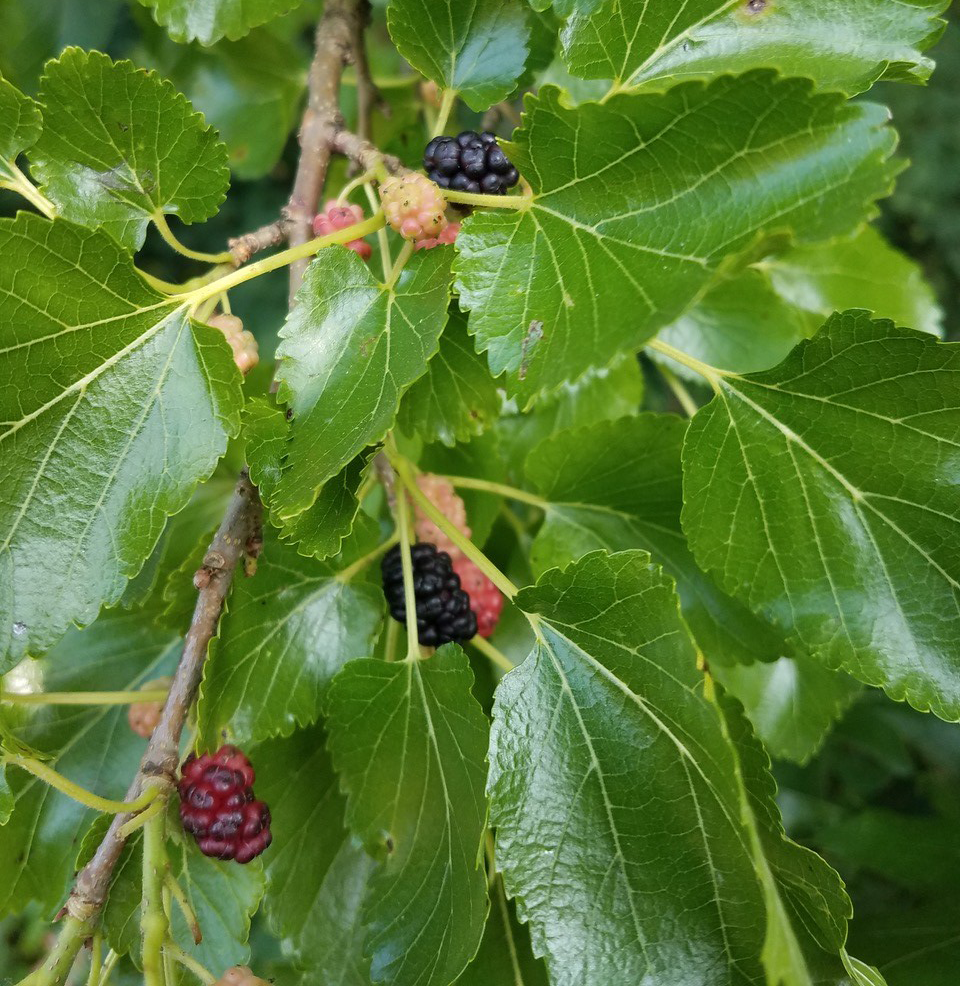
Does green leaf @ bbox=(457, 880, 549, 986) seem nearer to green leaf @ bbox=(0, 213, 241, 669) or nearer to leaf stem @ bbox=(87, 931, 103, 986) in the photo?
leaf stem @ bbox=(87, 931, 103, 986)

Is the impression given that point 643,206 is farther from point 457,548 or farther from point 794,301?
point 794,301

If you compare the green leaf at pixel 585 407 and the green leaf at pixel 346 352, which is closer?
the green leaf at pixel 346 352

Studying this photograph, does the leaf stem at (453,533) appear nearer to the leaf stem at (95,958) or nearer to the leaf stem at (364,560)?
the leaf stem at (364,560)

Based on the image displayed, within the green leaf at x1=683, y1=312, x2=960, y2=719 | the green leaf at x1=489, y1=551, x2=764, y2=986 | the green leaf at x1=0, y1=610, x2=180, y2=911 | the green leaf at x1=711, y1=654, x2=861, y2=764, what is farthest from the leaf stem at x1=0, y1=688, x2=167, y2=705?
the green leaf at x1=711, y1=654, x2=861, y2=764

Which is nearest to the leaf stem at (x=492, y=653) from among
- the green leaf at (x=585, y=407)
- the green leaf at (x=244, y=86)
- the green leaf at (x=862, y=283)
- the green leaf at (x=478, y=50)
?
the green leaf at (x=585, y=407)

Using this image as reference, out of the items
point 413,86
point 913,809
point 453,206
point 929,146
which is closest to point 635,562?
point 453,206

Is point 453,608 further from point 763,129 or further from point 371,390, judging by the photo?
point 763,129
